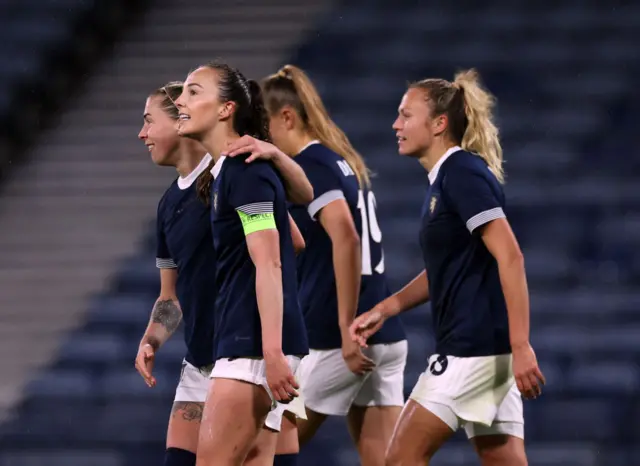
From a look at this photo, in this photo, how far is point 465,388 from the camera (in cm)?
329

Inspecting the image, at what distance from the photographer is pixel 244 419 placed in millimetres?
2836

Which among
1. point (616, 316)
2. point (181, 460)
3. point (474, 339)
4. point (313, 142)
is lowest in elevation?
point (616, 316)

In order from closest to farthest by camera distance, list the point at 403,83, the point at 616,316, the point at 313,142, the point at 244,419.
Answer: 1. the point at 244,419
2. the point at 313,142
3. the point at 616,316
4. the point at 403,83

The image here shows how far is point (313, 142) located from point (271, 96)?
21 cm

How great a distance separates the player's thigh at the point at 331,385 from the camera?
12.6 ft

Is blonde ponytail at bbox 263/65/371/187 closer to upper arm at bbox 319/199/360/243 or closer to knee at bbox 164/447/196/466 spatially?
upper arm at bbox 319/199/360/243

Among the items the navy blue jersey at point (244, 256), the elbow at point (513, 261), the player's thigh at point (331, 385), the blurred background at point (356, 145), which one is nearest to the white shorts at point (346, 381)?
the player's thigh at point (331, 385)

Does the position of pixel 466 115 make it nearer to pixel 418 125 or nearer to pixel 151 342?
pixel 418 125

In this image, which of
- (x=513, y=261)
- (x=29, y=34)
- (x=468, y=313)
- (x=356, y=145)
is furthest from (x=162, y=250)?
(x=29, y=34)

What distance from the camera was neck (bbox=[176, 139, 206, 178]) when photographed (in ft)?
11.1

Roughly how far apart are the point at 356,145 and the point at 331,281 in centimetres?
381

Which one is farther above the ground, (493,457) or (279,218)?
(279,218)

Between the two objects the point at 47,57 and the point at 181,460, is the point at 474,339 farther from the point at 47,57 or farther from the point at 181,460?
the point at 47,57

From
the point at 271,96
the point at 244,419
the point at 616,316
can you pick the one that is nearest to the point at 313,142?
the point at 271,96
